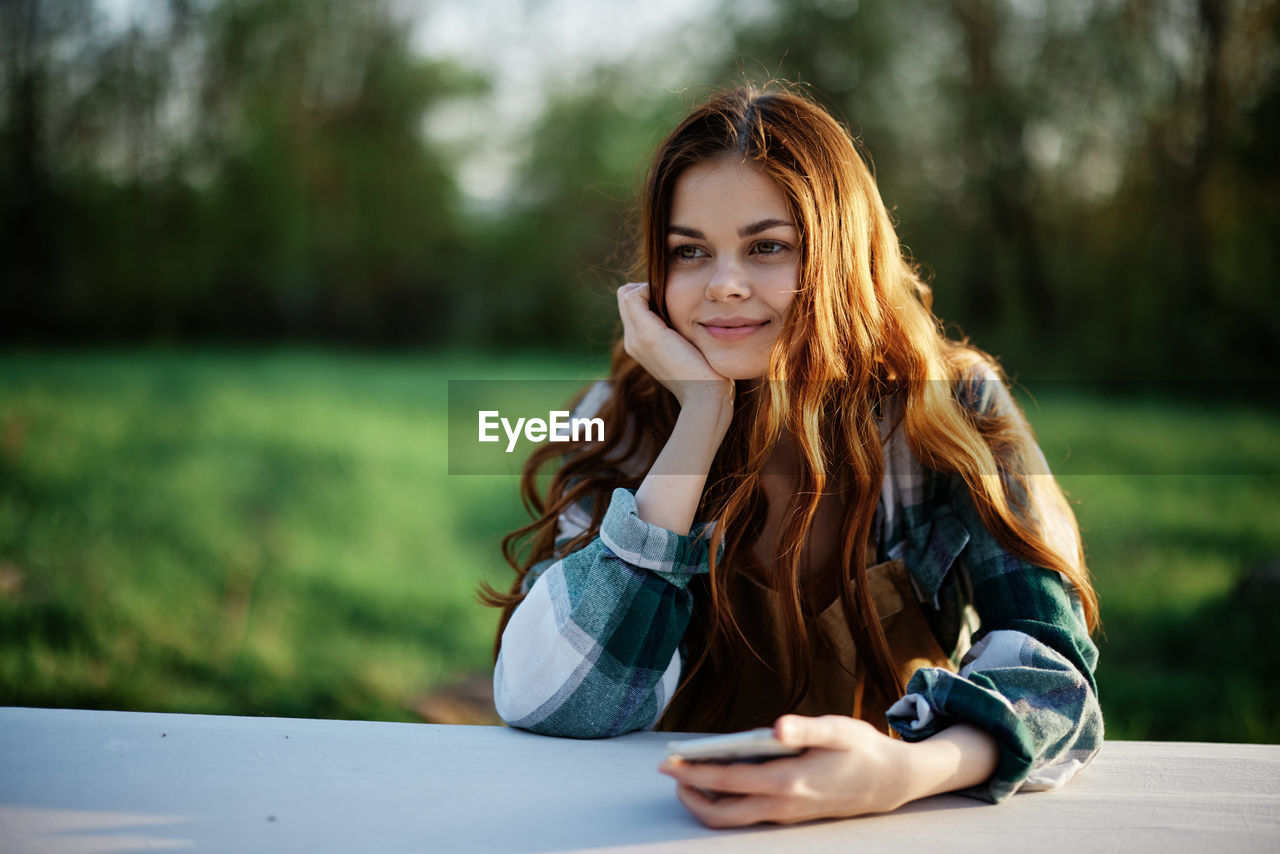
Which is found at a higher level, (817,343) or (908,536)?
(817,343)

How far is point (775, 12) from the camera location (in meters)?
7.09

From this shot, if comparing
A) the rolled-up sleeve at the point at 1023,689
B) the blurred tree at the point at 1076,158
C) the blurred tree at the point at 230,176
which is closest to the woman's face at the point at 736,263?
the rolled-up sleeve at the point at 1023,689

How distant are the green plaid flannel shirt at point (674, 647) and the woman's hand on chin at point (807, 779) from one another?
0.15 m

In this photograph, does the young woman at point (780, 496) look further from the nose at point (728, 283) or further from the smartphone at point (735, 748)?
the smartphone at point (735, 748)

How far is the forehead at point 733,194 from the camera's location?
5.08 feet

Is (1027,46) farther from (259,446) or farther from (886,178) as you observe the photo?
(259,446)

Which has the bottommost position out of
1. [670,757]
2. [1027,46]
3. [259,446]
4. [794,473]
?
[259,446]

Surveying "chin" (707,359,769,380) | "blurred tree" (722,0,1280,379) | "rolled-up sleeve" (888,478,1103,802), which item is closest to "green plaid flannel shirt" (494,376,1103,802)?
"rolled-up sleeve" (888,478,1103,802)

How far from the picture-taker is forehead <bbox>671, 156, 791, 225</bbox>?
155cm

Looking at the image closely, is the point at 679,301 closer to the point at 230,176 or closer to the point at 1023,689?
the point at 1023,689

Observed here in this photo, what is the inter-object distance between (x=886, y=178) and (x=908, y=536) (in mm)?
5837

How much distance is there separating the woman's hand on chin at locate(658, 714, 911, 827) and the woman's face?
2.31 feet

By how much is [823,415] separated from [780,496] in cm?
19

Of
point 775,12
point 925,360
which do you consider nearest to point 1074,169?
point 775,12
